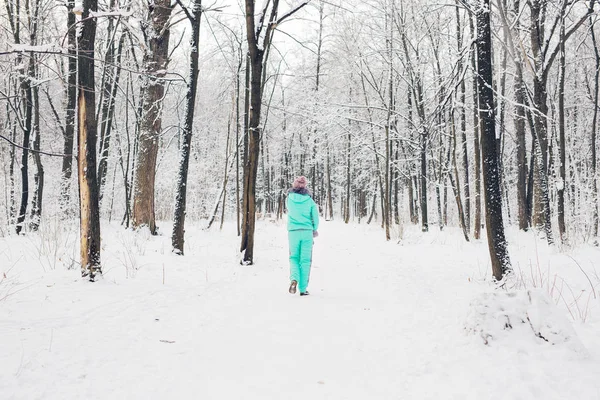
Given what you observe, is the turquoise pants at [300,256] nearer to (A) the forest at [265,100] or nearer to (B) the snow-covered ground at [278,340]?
(B) the snow-covered ground at [278,340]

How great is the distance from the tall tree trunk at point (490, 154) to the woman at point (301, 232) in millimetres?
2751

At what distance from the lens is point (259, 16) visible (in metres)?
7.46

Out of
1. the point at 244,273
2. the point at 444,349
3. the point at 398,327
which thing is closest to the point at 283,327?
the point at 398,327

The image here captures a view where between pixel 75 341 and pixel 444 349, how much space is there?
322 centimetres

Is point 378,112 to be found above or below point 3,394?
above

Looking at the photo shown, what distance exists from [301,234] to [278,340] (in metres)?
2.48

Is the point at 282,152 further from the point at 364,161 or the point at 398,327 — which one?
the point at 398,327

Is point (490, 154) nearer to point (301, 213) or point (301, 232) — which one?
point (301, 213)

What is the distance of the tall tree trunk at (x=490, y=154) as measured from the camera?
5324 millimetres

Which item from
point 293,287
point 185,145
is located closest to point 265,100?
point 185,145

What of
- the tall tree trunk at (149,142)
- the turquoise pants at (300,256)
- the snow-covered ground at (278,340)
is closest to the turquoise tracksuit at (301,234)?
the turquoise pants at (300,256)

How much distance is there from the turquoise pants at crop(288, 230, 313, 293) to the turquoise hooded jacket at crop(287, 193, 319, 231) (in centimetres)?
10

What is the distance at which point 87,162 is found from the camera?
4527 mm

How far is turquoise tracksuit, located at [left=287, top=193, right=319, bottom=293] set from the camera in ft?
18.4
